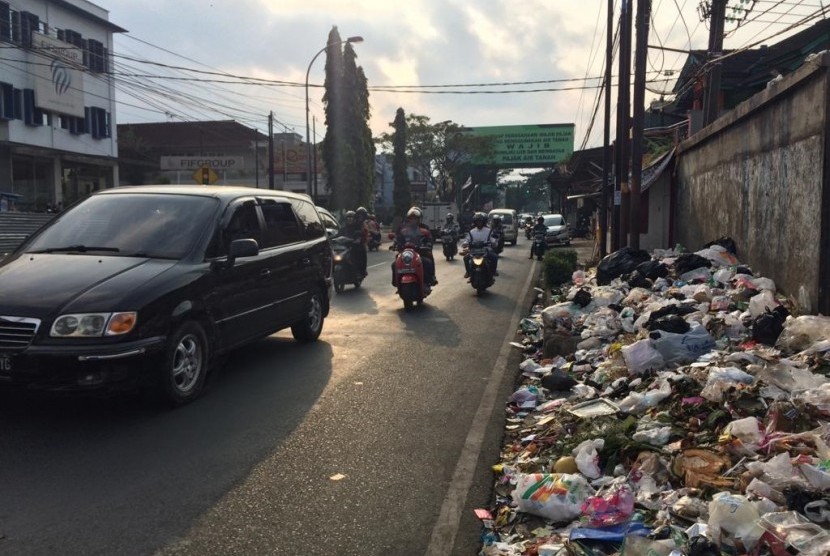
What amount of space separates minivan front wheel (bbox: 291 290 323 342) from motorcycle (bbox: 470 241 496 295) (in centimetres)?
552

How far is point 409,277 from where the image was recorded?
11742mm

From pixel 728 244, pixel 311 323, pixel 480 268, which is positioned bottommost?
pixel 311 323

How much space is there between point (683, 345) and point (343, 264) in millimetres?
8843

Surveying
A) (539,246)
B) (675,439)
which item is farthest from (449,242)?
(675,439)

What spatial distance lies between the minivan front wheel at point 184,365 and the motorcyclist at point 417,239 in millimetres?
6954

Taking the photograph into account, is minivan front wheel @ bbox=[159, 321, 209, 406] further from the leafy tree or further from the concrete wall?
the leafy tree

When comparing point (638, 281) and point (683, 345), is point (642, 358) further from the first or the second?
point (638, 281)

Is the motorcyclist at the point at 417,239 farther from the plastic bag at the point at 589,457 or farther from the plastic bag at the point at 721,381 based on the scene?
the plastic bag at the point at 589,457

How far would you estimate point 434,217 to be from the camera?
4441 centimetres

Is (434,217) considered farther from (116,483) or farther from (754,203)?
(116,483)

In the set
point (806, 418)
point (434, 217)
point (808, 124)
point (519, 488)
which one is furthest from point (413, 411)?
point (434, 217)

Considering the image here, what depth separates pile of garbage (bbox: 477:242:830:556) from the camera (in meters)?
3.41

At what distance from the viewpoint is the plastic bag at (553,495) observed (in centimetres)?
390

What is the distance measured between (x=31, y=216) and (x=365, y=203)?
30.4m
